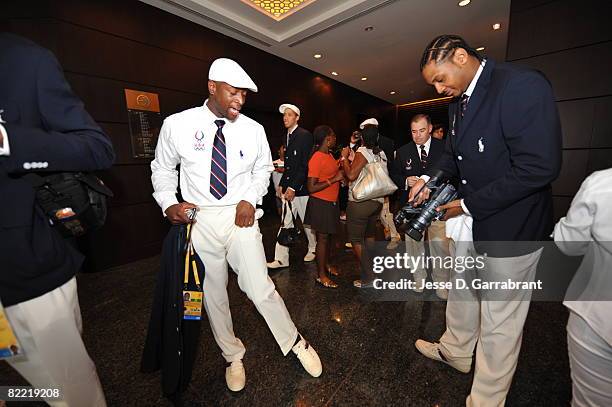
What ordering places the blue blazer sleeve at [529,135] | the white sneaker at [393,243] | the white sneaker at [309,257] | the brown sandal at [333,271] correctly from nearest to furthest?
1. the blue blazer sleeve at [529,135]
2. the brown sandal at [333,271]
3. the white sneaker at [309,257]
4. the white sneaker at [393,243]

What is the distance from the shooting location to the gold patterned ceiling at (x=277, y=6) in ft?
12.7

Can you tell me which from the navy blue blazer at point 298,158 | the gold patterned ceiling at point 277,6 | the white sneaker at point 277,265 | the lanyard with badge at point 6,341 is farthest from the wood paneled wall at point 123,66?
the lanyard with badge at point 6,341

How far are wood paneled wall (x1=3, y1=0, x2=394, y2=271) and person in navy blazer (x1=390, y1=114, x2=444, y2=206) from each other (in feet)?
10.8

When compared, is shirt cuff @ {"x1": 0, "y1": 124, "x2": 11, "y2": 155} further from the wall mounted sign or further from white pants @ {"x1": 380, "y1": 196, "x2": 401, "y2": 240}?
white pants @ {"x1": 380, "y1": 196, "x2": 401, "y2": 240}

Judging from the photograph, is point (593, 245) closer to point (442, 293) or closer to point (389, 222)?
point (442, 293)

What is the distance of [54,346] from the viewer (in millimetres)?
830

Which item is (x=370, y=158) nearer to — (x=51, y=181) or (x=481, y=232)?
(x=481, y=232)

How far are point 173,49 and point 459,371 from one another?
195 inches

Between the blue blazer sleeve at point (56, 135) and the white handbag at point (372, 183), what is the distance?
1.87 meters

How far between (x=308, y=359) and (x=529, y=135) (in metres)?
1.60

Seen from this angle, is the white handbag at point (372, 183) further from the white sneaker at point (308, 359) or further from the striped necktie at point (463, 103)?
the white sneaker at point (308, 359)

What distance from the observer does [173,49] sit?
150 inches

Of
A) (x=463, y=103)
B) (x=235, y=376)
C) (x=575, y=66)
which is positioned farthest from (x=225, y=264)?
(x=575, y=66)

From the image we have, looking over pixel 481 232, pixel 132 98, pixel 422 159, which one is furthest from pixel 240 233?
pixel 132 98
